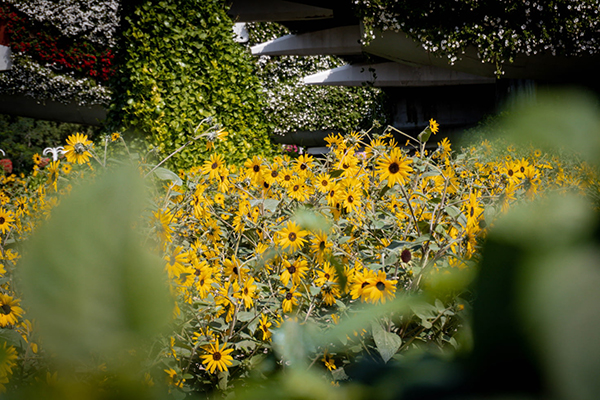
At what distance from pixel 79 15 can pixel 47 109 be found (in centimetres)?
297

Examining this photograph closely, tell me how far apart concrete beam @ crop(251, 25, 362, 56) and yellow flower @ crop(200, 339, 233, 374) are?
9.71m

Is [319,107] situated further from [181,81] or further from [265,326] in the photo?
[265,326]

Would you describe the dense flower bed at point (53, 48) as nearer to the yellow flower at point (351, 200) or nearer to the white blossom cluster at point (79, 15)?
the white blossom cluster at point (79, 15)

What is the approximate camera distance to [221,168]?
2107 millimetres

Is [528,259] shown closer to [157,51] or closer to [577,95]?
[577,95]

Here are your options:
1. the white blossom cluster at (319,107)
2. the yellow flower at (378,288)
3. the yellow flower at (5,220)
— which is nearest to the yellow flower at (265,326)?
the yellow flower at (378,288)

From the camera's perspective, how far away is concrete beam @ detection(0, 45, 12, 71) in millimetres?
11484

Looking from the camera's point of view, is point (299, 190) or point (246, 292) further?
point (299, 190)


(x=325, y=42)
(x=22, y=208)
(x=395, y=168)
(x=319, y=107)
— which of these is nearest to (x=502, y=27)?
(x=325, y=42)

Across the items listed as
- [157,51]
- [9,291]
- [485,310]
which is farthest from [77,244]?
[157,51]

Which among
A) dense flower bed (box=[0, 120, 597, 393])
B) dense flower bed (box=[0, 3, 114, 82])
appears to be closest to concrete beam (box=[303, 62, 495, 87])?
dense flower bed (box=[0, 3, 114, 82])

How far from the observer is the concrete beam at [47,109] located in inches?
497

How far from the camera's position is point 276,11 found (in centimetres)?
961

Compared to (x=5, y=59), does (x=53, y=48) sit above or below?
above
